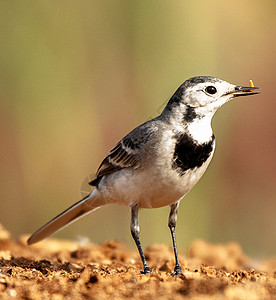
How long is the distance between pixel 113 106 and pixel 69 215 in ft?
9.42

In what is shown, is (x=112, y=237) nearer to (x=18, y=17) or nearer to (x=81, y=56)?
(x=81, y=56)

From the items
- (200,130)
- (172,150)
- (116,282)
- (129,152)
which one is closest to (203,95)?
(200,130)

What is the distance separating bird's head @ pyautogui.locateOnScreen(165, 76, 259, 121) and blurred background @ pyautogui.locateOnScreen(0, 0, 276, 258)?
254cm

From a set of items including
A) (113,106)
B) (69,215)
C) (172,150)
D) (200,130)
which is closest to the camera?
(172,150)

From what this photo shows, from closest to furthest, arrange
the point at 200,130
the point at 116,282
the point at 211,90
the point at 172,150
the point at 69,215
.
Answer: the point at 116,282 → the point at 172,150 → the point at 200,130 → the point at 211,90 → the point at 69,215

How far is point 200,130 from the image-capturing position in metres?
5.25

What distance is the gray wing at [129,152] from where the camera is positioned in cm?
534

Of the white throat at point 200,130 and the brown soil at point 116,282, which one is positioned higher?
the white throat at point 200,130

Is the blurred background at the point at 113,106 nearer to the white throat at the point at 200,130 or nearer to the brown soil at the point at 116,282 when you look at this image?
the brown soil at the point at 116,282

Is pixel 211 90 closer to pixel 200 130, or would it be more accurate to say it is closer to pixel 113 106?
pixel 200 130

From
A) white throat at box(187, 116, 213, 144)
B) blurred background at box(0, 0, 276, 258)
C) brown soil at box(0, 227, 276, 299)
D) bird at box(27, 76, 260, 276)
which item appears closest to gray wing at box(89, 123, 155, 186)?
bird at box(27, 76, 260, 276)

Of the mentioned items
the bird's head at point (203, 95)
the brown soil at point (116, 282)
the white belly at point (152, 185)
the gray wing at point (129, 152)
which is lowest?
the brown soil at point (116, 282)

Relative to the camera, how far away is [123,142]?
5781 millimetres

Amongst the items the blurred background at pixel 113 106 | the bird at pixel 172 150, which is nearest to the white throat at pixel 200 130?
the bird at pixel 172 150
